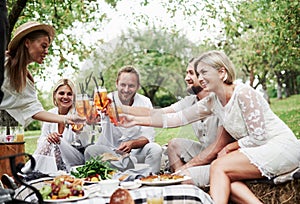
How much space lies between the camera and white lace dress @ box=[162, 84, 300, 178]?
9.73 ft

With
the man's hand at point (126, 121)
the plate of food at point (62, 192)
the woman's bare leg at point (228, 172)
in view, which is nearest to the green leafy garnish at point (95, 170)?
the man's hand at point (126, 121)

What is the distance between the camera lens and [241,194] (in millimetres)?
2906

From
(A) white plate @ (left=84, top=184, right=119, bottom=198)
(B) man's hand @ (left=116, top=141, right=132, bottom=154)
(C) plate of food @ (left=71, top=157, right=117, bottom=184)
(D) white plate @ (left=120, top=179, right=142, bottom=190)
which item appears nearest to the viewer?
(A) white plate @ (left=84, top=184, right=119, bottom=198)

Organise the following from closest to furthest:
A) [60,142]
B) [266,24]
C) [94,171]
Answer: [94,171] → [60,142] → [266,24]

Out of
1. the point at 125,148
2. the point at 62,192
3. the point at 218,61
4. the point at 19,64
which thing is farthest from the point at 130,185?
the point at 19,64

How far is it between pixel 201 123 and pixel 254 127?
1.19ft

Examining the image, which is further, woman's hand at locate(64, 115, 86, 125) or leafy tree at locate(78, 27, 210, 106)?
leafy tree at locate(78, 27, 210, 106)

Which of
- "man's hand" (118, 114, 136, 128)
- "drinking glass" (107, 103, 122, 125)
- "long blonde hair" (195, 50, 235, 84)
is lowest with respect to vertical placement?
"man's hand" (118, 114, 136, 128)

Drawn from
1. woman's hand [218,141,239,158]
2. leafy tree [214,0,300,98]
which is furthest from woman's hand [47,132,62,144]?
leafy tree [214,0,300,98]

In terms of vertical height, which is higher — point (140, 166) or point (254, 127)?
point (254, 127)

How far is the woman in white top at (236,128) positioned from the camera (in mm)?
2941

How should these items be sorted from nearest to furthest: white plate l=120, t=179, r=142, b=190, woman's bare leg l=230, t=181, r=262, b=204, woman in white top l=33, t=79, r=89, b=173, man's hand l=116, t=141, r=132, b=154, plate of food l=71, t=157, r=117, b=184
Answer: white plate l=120, t=179, r=142, b=190 → plate of food l=71, t=157, r=117, b=184 → woman's bare leg l=230, t=181, r=262, b=204 → man's hand l=116, t=141, r=132, b=154 → woman in white top l=33, t=79, r=89, b=173

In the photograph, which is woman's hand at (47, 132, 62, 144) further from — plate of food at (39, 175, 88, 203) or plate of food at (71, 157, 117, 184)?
plate of food at (39, 175, 88, 203)

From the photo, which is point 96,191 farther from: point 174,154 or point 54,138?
point 54,138
